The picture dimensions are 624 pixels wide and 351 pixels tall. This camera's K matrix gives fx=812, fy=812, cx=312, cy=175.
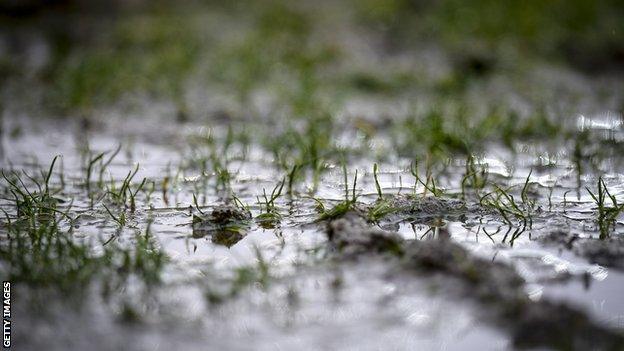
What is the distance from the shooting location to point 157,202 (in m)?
3.55

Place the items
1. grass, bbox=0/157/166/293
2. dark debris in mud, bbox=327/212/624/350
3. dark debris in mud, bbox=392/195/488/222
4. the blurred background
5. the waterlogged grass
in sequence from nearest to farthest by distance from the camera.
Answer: dark debris in mud, bbox=327/212/624/350
grass, bbox=0/157/166/293
the waterlogged grass
dark debris in mud, bbox=392/195/488/222
the blurred background

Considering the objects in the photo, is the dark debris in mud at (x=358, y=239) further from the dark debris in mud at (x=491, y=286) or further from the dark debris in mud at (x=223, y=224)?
the dark debris in mud at (x=223, y=224)

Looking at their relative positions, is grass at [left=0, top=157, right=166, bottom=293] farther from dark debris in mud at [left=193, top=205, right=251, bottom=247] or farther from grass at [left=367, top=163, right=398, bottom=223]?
grass at [left=367, top=163, right=398, bottom=223]

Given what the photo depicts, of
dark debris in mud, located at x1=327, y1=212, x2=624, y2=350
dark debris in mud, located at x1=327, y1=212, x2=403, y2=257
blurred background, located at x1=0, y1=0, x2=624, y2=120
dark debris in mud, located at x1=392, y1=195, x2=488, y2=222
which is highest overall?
blurred background, located at x1=0, y1=0, x2=624, y2=120

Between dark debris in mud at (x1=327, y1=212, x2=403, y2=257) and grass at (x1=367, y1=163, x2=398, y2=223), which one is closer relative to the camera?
dark debris in mud at (x1=327, y1=212, x2=403, y2=257)

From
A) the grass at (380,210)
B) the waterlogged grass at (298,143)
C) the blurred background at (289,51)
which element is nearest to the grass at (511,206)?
the waterlogged grass at (298,143)

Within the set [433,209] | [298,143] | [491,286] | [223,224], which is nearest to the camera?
[491,286]

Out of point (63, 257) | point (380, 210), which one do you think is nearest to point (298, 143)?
point (380, 210)

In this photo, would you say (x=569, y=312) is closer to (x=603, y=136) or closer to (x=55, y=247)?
(x=55, y=247)

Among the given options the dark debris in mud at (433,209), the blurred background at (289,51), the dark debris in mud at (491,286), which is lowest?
the dark debris in mud at (491,286)

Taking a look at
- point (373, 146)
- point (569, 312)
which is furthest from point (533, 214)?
point (373, 146)

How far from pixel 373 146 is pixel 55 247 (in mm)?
2289

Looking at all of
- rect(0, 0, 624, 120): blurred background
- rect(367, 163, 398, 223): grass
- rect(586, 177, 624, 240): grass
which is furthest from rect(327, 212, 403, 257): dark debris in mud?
rect(0, 0, 624, 120): blurred background

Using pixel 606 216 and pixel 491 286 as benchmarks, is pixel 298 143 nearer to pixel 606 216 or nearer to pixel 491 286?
pixel 606 216
